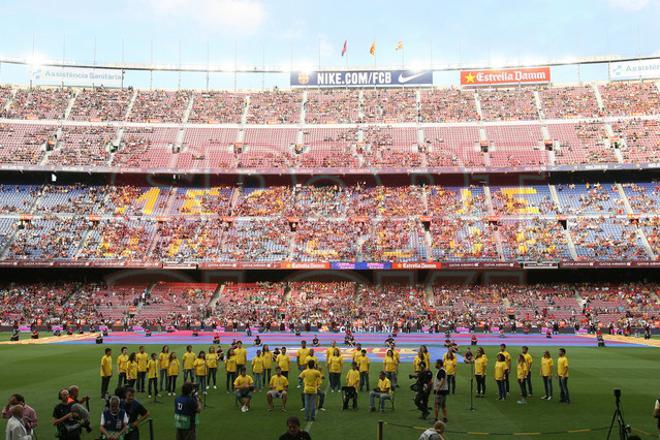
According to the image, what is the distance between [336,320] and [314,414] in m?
31.9

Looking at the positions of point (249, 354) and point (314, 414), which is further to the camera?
point (249, 354)

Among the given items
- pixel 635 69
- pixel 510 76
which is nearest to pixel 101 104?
pixel 510 76

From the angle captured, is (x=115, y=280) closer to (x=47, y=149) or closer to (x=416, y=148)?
(x=47, y=149)

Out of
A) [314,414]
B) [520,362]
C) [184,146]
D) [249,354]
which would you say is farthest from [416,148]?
[314,414]

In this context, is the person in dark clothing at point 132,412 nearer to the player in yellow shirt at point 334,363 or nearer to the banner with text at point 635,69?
the player in yellow shirt at point 334,363

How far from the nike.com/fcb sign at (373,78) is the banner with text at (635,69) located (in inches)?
947

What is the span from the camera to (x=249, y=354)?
29.7 metres

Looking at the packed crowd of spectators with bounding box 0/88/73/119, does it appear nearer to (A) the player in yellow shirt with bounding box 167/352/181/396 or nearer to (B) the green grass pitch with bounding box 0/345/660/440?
(B) the green grass pitch with bounding box 0/345/660/440

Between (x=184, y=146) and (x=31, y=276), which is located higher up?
(x=184, y=146)

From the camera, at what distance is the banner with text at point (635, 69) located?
6966 centimetres

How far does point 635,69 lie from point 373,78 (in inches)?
1338

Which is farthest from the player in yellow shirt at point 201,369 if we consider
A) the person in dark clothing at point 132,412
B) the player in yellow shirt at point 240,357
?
the person in dark clothing at point 132,412

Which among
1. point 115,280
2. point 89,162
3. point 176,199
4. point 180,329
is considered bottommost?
point 180,329

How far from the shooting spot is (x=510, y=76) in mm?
71938
